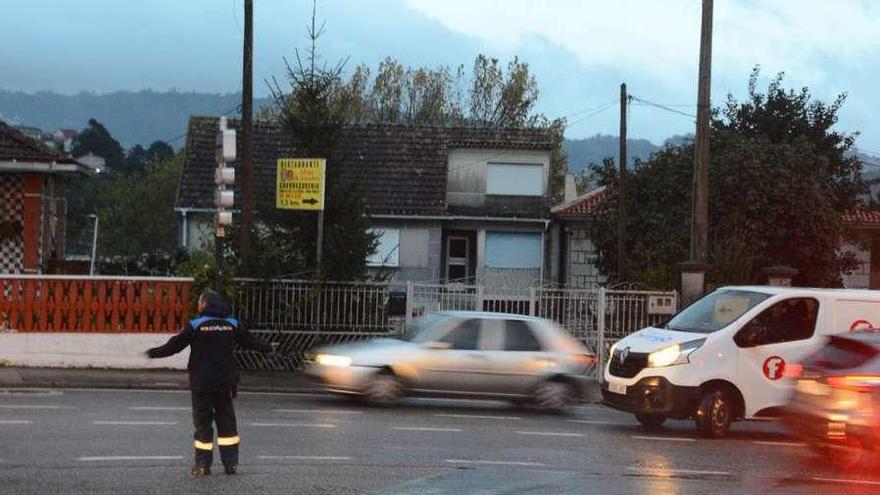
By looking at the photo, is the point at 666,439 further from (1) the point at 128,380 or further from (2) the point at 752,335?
(1) the point at 128,380

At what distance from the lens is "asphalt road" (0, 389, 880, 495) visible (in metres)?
12.0

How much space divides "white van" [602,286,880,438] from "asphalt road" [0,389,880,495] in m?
0.40

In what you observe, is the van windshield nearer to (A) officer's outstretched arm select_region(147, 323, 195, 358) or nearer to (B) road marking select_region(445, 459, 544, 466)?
(B) road marking select_region(445, 459, 544, 466)

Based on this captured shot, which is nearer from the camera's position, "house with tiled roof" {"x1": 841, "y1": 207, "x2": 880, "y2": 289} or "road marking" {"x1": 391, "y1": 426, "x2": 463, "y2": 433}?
"road marking" {"x1": 391, "y1": 426, "x2": 463, "y2": 433}

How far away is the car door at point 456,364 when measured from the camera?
19.6m

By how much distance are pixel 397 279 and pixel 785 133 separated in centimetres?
1514

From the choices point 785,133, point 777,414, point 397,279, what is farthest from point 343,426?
point 785,133

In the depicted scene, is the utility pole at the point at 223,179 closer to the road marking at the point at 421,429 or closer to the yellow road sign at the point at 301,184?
the yellow road sign at the point at 301,184

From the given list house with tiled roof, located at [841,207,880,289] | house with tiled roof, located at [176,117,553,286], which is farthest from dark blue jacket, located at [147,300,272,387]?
house with tiled roof, located at [841,207,880,289]

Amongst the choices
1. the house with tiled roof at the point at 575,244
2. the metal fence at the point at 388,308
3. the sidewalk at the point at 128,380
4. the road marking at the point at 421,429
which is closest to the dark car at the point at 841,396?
the road marking at the point at 421,429

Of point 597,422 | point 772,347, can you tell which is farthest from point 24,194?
point 772,347

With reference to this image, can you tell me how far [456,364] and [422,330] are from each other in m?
0.79

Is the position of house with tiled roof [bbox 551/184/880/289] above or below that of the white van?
above

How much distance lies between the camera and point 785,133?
47188 millimetres
